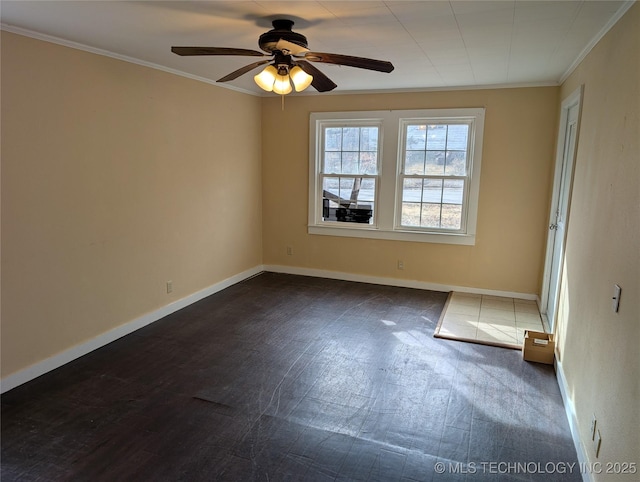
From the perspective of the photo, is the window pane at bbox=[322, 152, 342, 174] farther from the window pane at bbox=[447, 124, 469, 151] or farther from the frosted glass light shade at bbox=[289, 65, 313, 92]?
the frosted glass light shade at bbox=[289, 65, 313, 92]

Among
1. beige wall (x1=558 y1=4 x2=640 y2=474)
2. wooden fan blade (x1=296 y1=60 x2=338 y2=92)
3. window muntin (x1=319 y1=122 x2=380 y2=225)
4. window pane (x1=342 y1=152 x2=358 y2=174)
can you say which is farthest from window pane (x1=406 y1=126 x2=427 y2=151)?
wooden fan blade (x1=296 y1=60 x2=338 y2=92)

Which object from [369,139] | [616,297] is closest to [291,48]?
[616,297]

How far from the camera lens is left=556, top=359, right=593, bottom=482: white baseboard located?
2.08 m

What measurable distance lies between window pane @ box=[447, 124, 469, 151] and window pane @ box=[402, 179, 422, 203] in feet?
1.82

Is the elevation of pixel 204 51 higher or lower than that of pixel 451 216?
higher

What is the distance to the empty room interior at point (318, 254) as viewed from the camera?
86.0 inches

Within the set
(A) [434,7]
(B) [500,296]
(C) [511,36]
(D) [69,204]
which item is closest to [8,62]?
(D) [69,204]

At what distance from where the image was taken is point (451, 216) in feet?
16.5

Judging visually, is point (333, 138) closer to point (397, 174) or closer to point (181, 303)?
point (397, 174)

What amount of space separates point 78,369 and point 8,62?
214 cm

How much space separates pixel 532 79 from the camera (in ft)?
13.9

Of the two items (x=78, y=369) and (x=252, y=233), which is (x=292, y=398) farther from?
(x=252, y=233)

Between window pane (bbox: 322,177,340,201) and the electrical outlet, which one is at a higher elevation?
window pane (bbox: 322,177,340,201)

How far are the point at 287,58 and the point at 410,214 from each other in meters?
3.09
